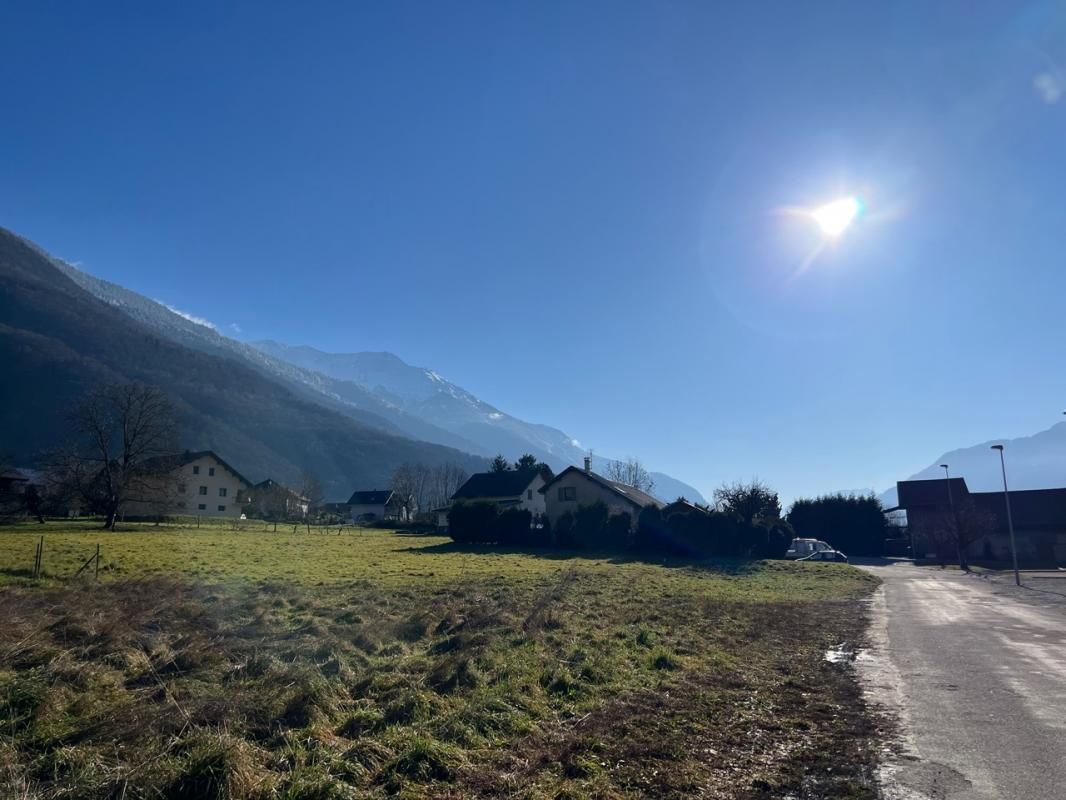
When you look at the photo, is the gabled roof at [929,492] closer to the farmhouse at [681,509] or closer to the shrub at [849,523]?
the shrub at [849,523]

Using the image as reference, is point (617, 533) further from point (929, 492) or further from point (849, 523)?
point (929, 492)

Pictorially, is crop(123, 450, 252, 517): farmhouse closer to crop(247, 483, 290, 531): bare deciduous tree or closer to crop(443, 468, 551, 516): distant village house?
crop(247, 483, 290, 531): bare deciduous tree

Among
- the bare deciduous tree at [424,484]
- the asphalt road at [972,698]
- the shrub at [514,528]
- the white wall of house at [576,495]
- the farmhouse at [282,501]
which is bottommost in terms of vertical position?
the asphalt road at [972,698]

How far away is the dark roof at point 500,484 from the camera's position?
78.9m

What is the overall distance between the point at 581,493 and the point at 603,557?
1753 cm

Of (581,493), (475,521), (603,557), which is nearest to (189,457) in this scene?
(475,521)

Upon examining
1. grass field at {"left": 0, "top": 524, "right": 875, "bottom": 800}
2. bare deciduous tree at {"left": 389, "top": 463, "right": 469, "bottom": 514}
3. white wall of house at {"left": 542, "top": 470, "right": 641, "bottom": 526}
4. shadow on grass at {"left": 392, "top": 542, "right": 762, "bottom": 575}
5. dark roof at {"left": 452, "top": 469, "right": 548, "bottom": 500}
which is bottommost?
grass field at {"left": 0, "top": 524, "right": 875, "bottom": 800}

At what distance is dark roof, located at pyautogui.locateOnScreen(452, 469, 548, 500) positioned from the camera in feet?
259

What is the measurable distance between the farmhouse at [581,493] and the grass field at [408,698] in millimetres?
40224

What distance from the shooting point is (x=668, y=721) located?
780 cm

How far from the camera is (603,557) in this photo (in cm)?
4225

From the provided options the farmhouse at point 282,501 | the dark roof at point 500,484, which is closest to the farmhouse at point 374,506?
the farmhouse at point 282,501

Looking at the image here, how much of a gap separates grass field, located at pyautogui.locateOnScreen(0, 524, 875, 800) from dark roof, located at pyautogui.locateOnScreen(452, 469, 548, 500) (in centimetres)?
6095

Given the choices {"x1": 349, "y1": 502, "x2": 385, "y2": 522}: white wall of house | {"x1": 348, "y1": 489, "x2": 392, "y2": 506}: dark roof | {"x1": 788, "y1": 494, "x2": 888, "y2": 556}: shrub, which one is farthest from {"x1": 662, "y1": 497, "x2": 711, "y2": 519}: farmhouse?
{"x1": 348, "y1": 489, "x2": 392, "y2": 506}: dark roof
